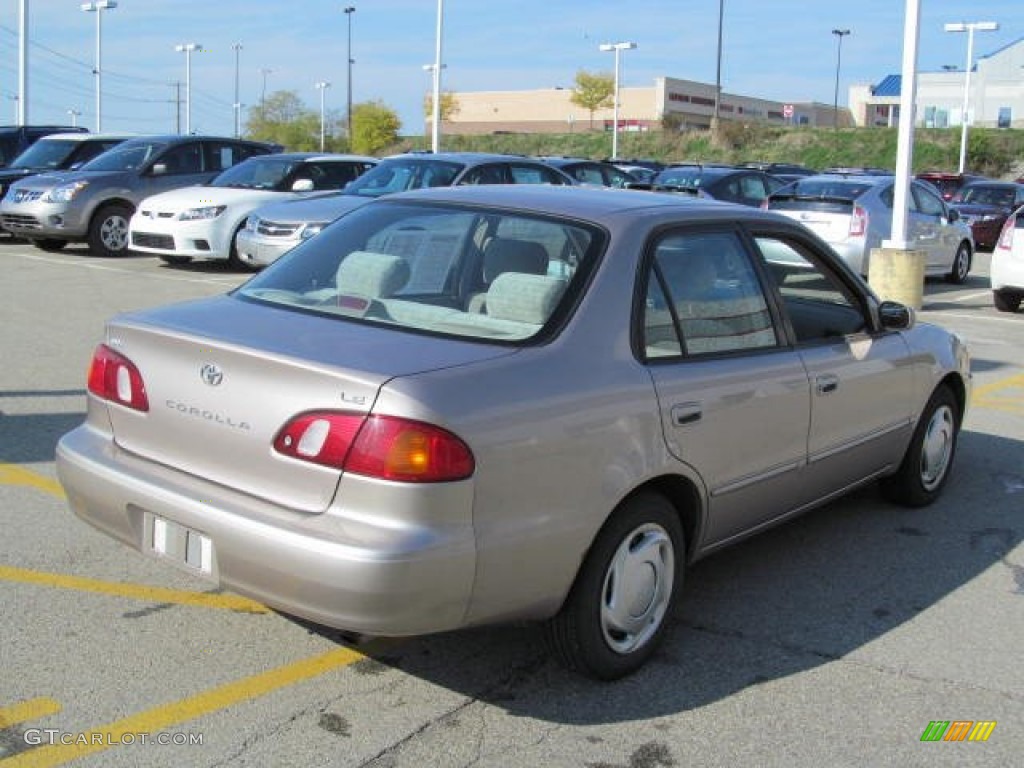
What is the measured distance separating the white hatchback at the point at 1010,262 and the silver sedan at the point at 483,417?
32.9 ft

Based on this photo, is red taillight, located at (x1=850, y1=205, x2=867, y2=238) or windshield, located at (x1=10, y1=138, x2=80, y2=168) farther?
windshield, located at (x1=10, y1=138, x2=80, y2=168)

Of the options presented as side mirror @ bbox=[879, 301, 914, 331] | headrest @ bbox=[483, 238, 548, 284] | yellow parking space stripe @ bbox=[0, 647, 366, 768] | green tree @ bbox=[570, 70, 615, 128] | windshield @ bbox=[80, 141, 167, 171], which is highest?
green tree @ bbox=[570, 70, 615, 128]

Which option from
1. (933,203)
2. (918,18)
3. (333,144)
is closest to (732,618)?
(918,18)

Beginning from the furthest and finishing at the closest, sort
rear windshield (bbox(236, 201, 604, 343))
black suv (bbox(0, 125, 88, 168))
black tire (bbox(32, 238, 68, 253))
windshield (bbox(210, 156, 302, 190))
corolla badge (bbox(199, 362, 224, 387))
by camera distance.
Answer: black suv (bbox(0, 125, 88, 168)) → black tire (bbox(32, 238, 68, 253)) → windshield (bbox(210, 156, 302, 190)) → rear windshield (bbox(236, 201, 604, 343)) → corolla badge (bbox(199, 362, 224, 387))

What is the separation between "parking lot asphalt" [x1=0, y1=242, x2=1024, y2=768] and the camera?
3.43m

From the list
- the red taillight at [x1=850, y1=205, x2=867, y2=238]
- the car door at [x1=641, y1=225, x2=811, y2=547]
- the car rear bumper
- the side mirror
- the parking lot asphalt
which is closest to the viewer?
the car rear bumper

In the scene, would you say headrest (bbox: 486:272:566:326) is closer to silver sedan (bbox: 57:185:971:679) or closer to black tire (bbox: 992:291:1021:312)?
silver sedan (bbox: 57:185:971:679)

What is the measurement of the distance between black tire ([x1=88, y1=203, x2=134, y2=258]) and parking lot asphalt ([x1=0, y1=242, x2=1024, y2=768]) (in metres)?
12.5

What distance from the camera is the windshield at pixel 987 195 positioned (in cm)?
2545

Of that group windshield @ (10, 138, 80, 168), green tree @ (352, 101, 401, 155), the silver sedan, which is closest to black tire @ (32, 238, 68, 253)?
windshield @ (10, 138, 80, 168)

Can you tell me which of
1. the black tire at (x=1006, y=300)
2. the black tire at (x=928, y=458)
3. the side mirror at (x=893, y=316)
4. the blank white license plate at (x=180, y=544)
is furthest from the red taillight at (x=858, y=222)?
the blank white license plate at (x=180, y=544)

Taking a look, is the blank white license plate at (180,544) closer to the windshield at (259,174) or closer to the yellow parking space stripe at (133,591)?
the yellow parking space stripe at (133,591)

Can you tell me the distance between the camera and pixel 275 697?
3682 mm

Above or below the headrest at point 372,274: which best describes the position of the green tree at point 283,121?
above
